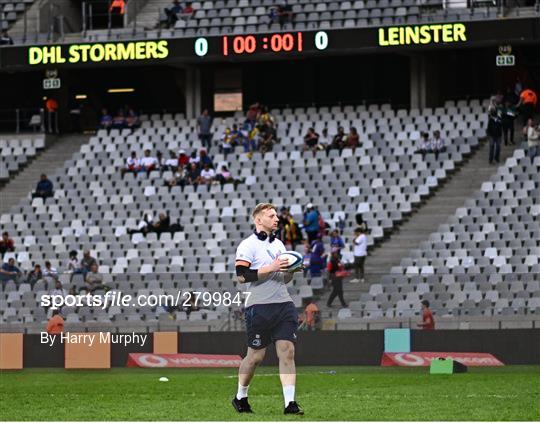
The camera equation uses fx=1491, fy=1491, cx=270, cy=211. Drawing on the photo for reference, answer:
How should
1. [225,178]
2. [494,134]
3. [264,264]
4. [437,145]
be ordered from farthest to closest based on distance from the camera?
[225,178] < [437,145] < [494,134] < [264,264]

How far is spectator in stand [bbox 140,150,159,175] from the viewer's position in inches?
1574

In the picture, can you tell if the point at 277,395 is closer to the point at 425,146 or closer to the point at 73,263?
the point at 73,263

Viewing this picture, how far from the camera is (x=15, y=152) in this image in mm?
43500

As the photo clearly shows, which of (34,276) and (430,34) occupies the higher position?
(430,34)

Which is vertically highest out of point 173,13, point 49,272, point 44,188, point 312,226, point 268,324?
point 173,13

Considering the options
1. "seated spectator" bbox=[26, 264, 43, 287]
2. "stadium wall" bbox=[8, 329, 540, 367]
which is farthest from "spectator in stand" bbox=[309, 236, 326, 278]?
"seated spectator" bbox=[26, 264, 43, 287]

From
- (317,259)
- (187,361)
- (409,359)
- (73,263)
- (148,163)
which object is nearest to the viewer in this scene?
(409,359)

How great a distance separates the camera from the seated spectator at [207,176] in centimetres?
3853

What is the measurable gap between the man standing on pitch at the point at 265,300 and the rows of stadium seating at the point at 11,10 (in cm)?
3309

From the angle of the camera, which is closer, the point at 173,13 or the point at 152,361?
the point at 152,361

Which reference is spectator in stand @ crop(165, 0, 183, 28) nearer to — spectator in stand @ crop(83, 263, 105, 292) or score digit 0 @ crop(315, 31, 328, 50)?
score digit 0 @ crop(315, 31, 328, 50)

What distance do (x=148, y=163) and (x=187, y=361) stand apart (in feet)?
45.8

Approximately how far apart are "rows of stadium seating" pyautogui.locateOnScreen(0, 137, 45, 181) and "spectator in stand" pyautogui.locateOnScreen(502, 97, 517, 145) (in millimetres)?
14076

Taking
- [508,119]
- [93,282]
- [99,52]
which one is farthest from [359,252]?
[99,52]
